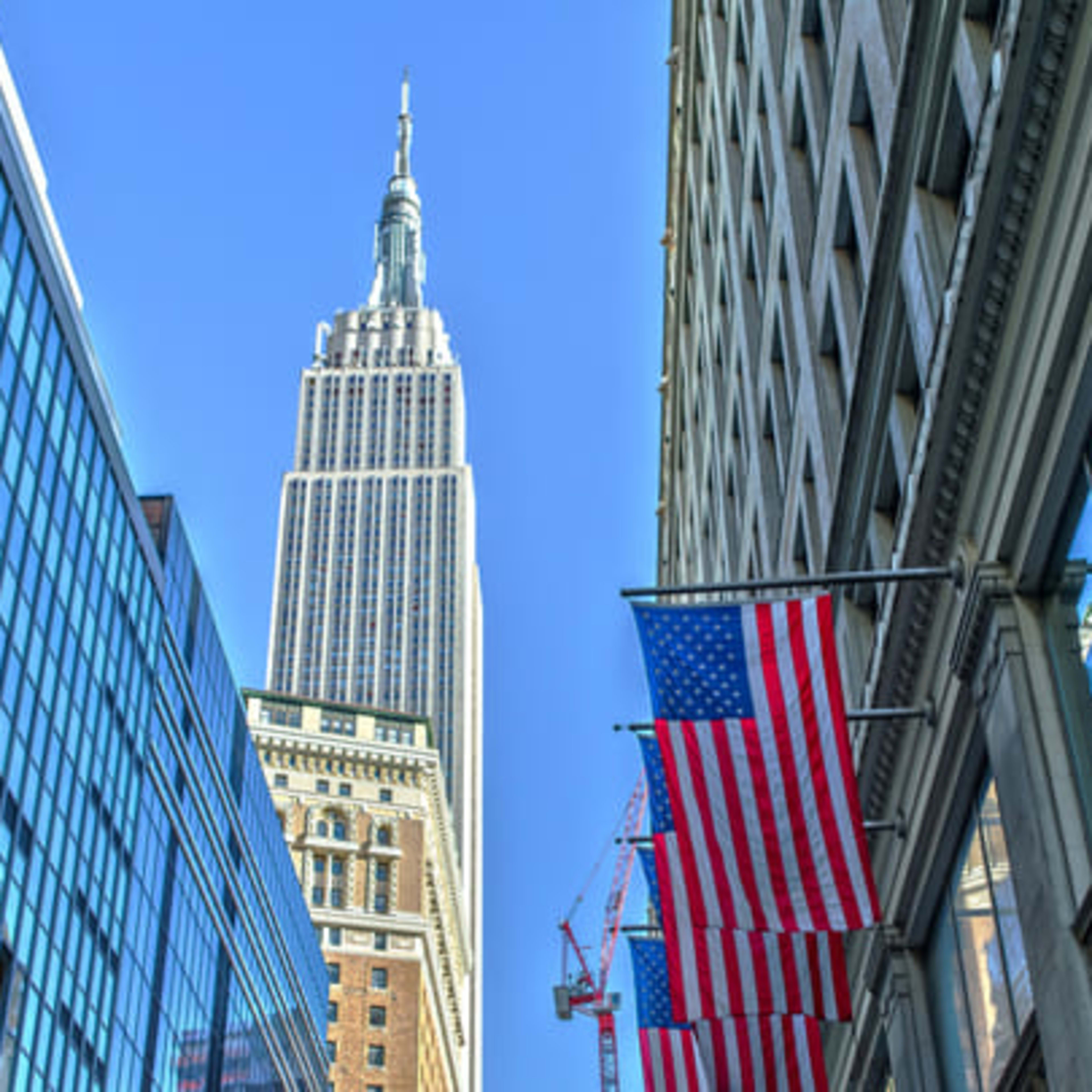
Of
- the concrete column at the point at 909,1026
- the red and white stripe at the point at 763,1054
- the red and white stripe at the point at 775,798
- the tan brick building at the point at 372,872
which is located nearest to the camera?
the red and white stripe at the point at 775,798

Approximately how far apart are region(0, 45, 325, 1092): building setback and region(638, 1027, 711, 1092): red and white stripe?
18.5 m

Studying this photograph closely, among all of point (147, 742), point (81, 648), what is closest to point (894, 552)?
point (81, 648)

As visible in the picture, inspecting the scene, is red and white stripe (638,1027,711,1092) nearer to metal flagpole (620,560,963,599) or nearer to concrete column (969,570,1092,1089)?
metal flagpole (620,560,963,599)

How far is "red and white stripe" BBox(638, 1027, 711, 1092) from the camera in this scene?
30578 mm

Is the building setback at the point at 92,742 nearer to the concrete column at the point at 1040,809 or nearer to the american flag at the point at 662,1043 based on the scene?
the american flag at the point at 662,1043

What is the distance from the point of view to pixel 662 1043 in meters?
31.2

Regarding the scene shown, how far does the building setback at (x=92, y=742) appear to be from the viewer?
43.6 metres

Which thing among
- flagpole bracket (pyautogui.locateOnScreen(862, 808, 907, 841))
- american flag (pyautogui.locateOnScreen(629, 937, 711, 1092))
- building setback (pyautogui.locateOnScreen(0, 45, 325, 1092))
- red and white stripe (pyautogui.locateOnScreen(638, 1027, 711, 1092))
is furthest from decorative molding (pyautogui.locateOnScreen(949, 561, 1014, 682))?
building setback (pyautogui.locateOnScreen(0, 45, 325, 1092))

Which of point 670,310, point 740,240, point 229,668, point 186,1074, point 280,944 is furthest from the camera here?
point 280,944

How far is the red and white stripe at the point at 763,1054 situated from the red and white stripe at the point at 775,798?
6928 millimetres

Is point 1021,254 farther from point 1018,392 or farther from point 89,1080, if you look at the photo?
point 89,1080

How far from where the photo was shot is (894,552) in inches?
819

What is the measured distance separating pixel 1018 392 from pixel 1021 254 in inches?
52.6

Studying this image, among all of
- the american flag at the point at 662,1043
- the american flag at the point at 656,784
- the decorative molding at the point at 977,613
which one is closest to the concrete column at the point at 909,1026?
the american flag at the point at 656,784
